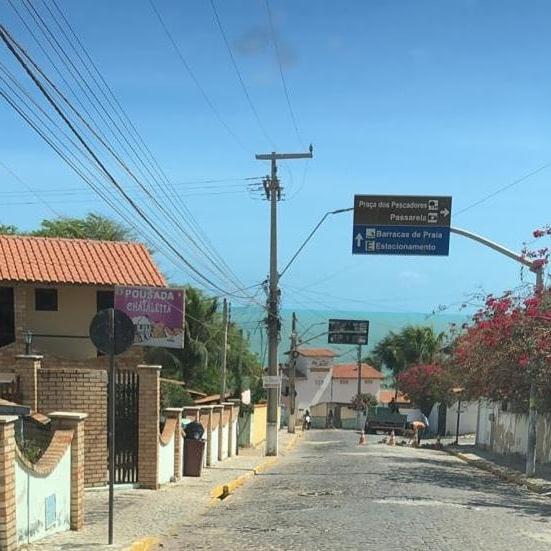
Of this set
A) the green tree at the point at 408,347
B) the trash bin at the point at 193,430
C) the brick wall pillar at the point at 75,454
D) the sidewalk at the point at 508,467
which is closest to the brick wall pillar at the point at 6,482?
the brick wall pillar at the point at 75,454

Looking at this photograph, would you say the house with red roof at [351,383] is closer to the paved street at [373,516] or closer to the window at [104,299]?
the window at [104,299]

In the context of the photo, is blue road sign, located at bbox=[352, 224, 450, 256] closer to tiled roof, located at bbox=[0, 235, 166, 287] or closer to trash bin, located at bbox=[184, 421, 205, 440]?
trash bin, located at bbox=[184, 421, 205, 440]

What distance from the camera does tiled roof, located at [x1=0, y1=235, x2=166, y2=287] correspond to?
25812 mm

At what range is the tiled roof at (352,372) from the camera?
10097 cm

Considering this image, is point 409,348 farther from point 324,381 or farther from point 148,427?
point 148,427

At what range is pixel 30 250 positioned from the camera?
27828 millimetres

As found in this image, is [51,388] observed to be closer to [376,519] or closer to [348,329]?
[376,519]

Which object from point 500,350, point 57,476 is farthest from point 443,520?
point 500,350

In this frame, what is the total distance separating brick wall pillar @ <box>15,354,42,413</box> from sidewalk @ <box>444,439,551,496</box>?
38.9 feet

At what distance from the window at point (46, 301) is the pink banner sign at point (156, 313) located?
10.4ft

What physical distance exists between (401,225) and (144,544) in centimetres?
1486

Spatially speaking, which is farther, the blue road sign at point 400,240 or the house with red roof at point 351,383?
the house with red roof at point 351,383

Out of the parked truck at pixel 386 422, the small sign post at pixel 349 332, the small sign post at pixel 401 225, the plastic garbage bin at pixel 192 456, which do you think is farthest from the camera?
the small sign post at pixel 349 332

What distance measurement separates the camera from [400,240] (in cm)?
2327
